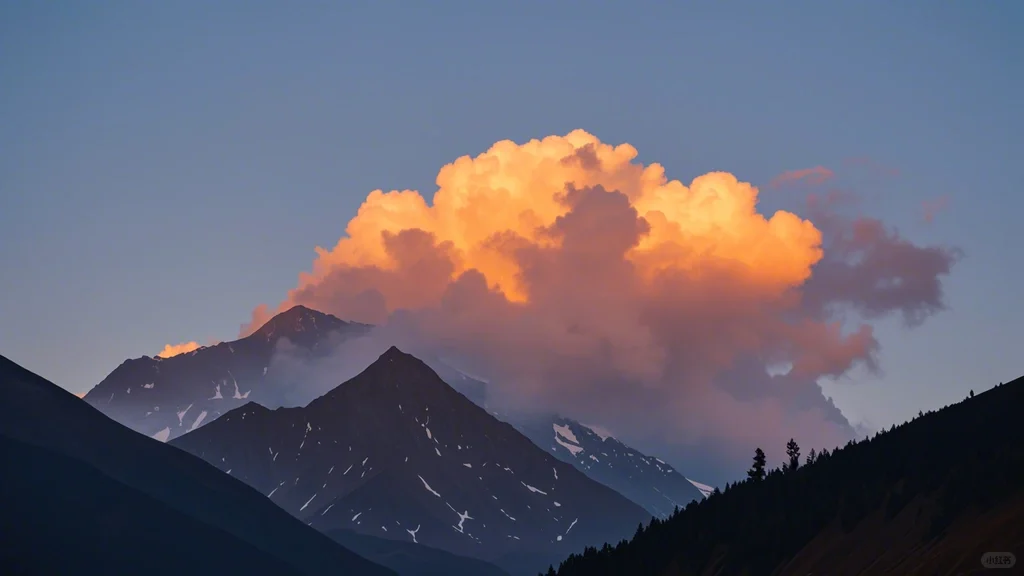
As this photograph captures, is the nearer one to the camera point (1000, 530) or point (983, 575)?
point (983, 575)

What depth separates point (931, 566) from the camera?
199 metres

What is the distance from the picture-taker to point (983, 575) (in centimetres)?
17850

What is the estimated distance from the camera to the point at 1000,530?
192375 mm

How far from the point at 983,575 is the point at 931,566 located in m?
20.9

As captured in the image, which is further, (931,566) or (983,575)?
(931,566)

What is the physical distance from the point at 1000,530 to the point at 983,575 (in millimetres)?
16027

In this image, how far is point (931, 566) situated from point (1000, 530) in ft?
39.8
